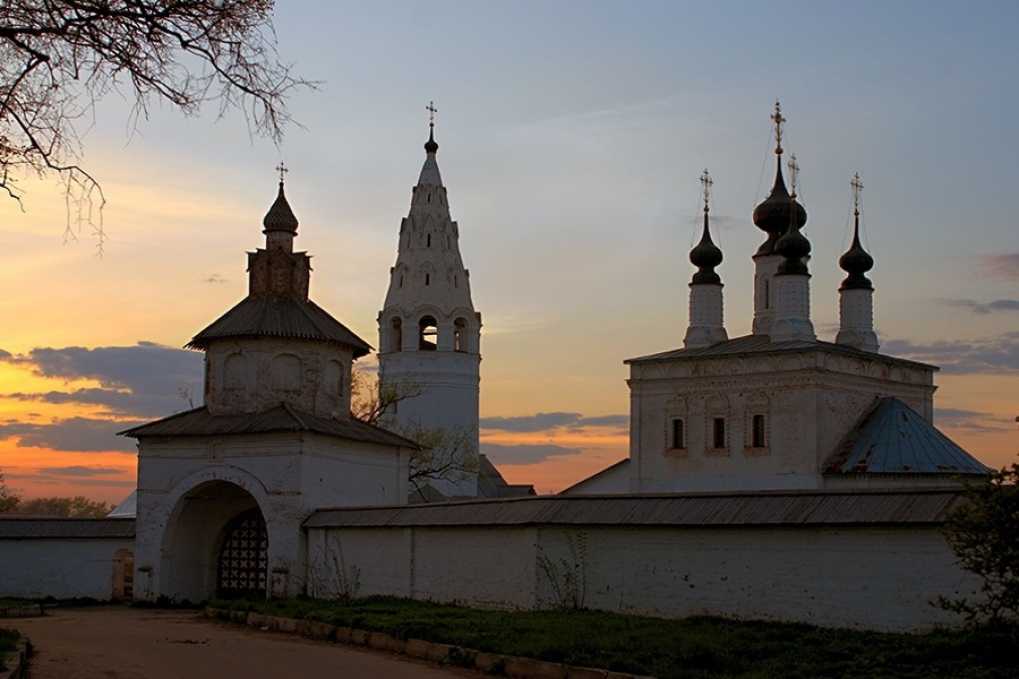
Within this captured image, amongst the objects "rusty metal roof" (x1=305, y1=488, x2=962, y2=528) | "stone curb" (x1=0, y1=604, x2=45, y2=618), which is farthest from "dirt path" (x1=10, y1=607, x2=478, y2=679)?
"rusty metal roof" (x1=305, y1=488, x2=962, y2=528)

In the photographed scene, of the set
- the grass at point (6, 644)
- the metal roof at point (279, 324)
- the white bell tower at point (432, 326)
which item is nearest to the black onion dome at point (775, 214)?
the white bell tower at point (432, 326)

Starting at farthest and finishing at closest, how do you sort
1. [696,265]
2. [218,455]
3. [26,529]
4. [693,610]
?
1. [696,265]
2. [26,529]
3. [218,455]
4. [693,610]

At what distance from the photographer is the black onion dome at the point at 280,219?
27.3 meters

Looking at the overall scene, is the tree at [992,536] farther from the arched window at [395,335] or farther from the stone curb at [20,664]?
the arched window at [395,335]

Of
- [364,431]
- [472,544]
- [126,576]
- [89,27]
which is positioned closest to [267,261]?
[364,431]

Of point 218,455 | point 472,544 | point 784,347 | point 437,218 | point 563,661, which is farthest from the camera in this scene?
point 437,218

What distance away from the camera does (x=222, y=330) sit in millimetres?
25375

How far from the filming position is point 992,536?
11.4 meters

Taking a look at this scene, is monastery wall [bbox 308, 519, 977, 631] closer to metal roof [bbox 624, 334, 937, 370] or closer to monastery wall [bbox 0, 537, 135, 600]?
monastery wall [bbox 0, 537, 135, 600]

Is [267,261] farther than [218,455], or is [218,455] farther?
[267,261]

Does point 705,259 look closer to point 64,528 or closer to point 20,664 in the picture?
point 64,528

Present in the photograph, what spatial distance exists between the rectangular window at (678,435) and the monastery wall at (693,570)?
17.1 meters

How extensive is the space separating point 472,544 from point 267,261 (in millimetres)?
10077

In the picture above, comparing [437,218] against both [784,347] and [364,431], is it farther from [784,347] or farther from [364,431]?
[364,431]
